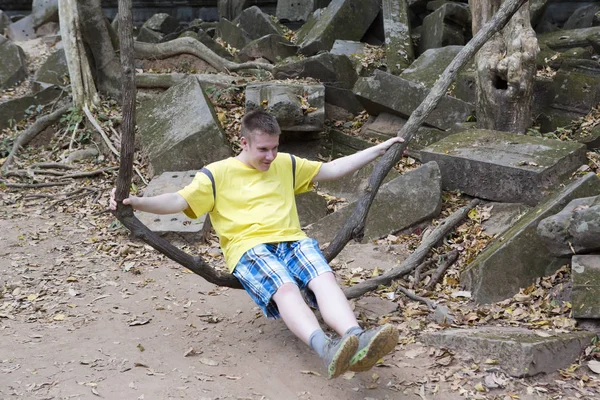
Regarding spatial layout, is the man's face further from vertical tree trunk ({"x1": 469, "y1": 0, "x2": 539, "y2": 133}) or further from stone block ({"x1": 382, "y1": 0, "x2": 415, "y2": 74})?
stone block ({"x1": 382, "y1": 0, "x2": 415, "y2": 74})

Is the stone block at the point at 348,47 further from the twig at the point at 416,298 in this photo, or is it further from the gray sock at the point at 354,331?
the gray sock at the point at 354,331

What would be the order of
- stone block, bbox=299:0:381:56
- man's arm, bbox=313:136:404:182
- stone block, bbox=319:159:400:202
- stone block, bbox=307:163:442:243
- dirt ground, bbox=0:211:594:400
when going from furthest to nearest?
stone block, bbox=299:0:381:56, stone block, bbox=319:159:400:202, stone block, bbox=307:163:442:243, man's arm, bbox=313:136:404:182, dirt ground, bbox=0:211:594:400

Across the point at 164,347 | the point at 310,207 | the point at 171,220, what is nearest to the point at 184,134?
the point at 171,220

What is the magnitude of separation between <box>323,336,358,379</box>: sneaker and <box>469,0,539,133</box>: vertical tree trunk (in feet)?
15.0

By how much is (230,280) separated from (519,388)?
1.81 metres

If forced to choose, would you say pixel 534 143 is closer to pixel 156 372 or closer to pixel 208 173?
pixel 208 173

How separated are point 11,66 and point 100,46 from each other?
315 centimetres

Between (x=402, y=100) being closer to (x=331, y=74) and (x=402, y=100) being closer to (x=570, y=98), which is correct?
(x=331, y=74)

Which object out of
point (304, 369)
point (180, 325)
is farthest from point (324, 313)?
point (180, 325)

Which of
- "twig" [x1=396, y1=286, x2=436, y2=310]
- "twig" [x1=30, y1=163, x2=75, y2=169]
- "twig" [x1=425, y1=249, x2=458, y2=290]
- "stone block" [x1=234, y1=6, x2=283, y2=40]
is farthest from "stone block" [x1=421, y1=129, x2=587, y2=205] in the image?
"stone block" [x1=234, y1=6, x2=283, y2=40]

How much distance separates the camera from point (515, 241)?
16.5 ft

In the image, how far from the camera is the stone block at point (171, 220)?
663 cm

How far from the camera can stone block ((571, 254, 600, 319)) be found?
4.28 metres

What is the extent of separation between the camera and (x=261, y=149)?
412 cm
